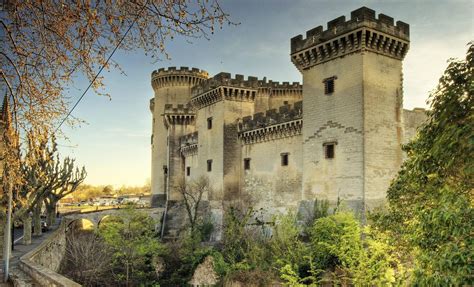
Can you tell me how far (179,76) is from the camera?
36.6 meters

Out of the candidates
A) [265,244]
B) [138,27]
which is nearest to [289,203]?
[265,244]

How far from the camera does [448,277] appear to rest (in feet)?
16.8

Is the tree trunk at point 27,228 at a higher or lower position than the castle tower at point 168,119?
lower

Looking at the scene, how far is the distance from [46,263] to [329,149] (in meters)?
13.8

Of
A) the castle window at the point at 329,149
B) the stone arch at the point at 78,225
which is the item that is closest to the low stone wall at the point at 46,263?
the stone arch at the point at 78,225

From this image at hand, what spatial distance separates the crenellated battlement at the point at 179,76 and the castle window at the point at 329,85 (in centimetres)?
1863

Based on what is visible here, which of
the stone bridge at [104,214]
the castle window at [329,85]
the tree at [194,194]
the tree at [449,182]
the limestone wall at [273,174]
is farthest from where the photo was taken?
the stone bridge at [104,214]

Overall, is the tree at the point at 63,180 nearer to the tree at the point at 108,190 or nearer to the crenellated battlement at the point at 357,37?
the crenellated battlement at the point at 357,37

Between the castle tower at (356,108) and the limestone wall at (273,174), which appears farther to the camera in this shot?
the limestone wall at (273,174)

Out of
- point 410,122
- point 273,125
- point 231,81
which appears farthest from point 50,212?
point 410,122

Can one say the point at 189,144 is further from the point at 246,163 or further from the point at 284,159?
the point at 284,159

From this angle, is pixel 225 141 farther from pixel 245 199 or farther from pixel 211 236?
pixel 211 236

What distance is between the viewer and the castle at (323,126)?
1853cm

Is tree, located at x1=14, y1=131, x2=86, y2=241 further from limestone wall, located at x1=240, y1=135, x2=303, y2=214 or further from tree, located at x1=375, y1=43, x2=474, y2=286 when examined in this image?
limestone wall, located at x1=240, y1=135, x2=303, y2=214
